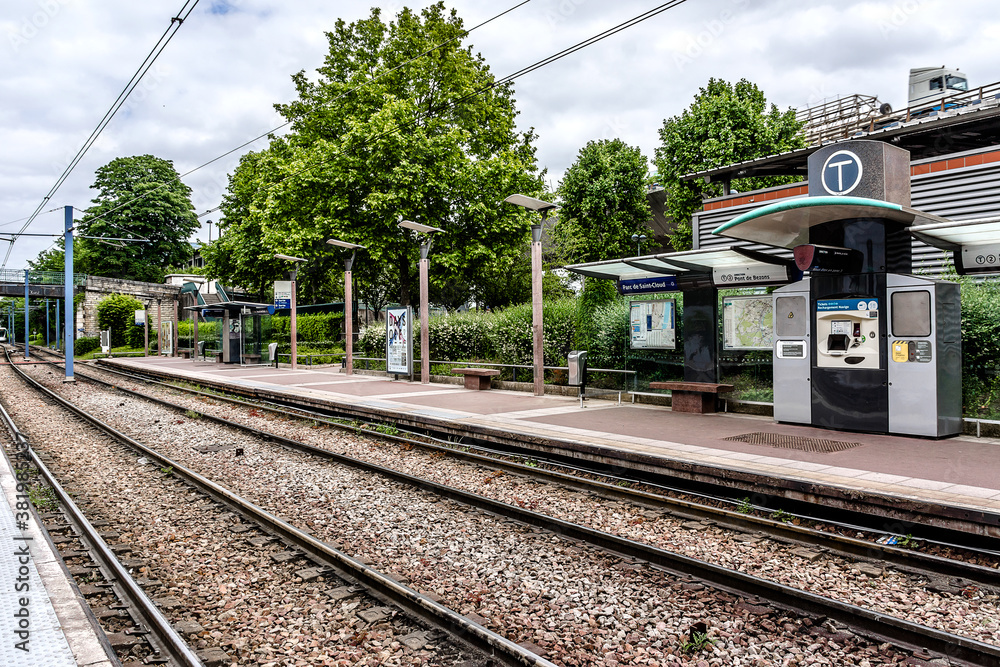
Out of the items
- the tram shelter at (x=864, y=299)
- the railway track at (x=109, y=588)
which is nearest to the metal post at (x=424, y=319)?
the tram shelter at (x=864, y=299)

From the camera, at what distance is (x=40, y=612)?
401 cm

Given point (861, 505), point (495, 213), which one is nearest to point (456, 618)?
point (861, 505)

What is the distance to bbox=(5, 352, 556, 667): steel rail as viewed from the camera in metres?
4.02

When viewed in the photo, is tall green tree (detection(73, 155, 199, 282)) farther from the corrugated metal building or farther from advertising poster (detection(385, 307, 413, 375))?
the corrugated metal building

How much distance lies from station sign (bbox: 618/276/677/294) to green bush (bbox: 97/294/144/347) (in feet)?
169

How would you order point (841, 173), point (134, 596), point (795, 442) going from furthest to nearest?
point (841, 173), point (795, 442), point (134, 596)

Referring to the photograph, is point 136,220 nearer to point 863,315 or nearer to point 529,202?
point 529,202

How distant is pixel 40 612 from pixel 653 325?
38.0 feet

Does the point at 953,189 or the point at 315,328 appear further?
the point at 315,328

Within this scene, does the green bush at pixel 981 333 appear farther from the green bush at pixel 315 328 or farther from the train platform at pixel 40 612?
the green bush at pixel 315 328

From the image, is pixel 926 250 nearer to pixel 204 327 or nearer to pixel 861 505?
pixel 861 505

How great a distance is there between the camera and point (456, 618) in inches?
173

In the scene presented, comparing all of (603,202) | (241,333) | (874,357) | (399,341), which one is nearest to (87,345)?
(241,333)

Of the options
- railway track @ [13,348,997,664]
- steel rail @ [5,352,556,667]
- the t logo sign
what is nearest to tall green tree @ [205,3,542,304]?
the t logo sign
